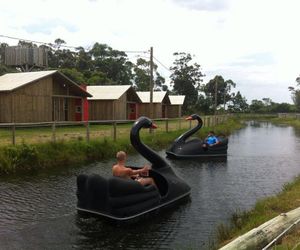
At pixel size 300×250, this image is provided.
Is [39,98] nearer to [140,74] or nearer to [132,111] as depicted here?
[132,111]

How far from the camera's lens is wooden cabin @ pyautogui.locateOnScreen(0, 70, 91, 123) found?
2969 cm

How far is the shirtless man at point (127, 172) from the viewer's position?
9.86 meters

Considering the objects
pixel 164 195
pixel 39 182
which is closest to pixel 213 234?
pixel 164 195

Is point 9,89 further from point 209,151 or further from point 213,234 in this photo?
point 213,234

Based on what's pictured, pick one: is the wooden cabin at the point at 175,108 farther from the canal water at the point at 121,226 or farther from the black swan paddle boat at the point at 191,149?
the canal water at the point at 121,226

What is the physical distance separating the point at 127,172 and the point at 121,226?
1.20m

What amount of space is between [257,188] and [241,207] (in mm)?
2784

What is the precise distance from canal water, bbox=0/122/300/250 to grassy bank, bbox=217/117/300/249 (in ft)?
1.01

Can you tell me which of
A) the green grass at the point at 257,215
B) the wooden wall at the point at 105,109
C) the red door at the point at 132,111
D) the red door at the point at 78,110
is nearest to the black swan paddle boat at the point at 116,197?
the green grass at the point at 257,215

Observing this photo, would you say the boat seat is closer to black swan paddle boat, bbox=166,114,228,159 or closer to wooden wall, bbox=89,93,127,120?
black swan paddle boat, bbox=166,114,228,159

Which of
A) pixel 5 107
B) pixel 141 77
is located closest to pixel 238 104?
pixel 141 77

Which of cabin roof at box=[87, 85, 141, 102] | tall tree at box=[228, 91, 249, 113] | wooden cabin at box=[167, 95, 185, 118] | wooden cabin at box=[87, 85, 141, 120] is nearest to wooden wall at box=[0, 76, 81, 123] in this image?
wooden cabin at box=[87, 85, 141, 120]

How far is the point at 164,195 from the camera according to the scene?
433 inches

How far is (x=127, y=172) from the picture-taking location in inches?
391
